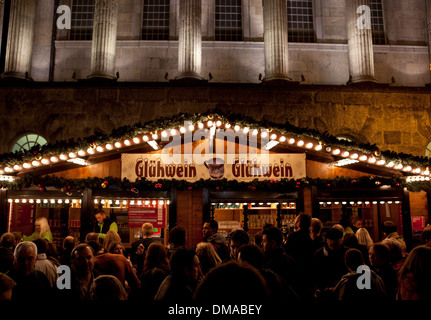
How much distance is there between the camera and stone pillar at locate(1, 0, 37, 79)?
18016mm

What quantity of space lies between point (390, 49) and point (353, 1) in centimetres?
393

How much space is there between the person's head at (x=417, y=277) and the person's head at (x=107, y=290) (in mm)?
2479

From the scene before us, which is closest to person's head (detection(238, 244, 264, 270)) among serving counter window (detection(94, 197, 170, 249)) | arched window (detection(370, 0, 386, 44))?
serving counter window (detection(94, 197, 170, 249))

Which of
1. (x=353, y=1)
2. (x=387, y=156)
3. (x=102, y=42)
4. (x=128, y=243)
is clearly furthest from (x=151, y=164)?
(x=353, y=1)

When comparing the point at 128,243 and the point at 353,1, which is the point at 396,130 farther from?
the point at 128,243

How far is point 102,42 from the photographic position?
18.0m

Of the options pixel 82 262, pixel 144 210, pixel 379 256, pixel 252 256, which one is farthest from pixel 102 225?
pixel 379 256

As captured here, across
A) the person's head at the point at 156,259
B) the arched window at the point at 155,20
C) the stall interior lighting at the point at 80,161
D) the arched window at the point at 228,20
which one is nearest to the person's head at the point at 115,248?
the person's head at the point at 156,259

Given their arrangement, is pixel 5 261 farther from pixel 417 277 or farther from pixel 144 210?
pixel 144 210

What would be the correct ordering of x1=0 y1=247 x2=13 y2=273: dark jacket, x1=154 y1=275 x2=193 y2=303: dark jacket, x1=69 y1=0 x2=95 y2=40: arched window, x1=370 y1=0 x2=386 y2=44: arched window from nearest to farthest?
x1=154 y1=275 x2=193 y2=303: dark jacket, x1=0 y1=247 x2=13 y2=273: dark jacket, x1=69 y1=0 x2=95 y2=40: arched window, x1=370 y1=0 x2=386 y2=44: arched window

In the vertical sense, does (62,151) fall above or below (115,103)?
below

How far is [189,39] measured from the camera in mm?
18109

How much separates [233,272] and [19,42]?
Answer: 20385mm

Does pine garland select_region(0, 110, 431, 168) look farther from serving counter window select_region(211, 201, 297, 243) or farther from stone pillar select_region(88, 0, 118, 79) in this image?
stone pillar select_region(88, 0, 118, 79)
